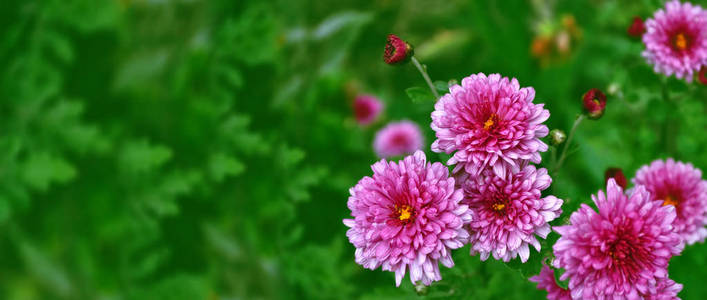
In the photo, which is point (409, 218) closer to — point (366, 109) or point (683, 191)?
point (683, 191)

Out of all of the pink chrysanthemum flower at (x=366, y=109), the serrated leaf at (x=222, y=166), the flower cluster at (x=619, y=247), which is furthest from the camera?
the pink chrysanthemum flower at (x=366, y=109)

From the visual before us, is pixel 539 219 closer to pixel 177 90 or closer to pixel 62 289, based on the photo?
pixel 177 90

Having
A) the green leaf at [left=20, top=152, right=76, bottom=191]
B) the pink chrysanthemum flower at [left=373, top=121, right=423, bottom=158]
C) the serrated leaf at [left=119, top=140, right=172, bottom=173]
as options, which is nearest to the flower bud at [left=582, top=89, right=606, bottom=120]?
the pink chrysanthemum flower at [left=373, top=121, right=423, bottom=158]

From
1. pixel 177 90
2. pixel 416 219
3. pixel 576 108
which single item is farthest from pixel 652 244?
pixel 177 90

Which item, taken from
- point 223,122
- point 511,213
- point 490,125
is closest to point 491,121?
point 490,125

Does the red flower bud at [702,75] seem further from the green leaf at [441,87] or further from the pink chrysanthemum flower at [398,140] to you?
the pink chrysanthemum flower at [398,140]

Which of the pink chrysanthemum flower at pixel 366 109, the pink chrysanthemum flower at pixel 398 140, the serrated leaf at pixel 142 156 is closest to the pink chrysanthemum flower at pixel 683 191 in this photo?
the pink chrysanthemum flower at pixel 398 140

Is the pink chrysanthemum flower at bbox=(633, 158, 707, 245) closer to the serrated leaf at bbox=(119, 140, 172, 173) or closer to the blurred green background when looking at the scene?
the blurred green background
